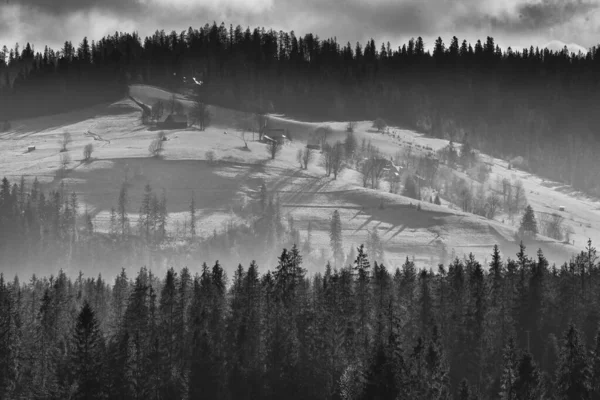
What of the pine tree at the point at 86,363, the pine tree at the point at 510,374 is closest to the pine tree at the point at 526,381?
the pine tree at the point at 510,374

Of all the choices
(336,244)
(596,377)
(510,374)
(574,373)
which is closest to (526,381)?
(510,374)

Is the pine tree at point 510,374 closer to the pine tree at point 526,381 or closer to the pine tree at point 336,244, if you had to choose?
the pine tree at point 526,381

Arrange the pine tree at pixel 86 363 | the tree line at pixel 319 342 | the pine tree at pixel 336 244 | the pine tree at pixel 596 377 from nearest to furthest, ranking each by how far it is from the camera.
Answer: the pine tree at pixel 596 377
the pine tree at pixel 86 363
the tree line at pixel 319 342
the pine tree at pixel 336 244

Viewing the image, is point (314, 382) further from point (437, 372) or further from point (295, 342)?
point (437, 372)

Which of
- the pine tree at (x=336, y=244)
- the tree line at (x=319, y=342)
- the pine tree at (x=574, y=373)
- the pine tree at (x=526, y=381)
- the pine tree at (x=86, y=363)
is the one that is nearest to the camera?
the pine tree at (x=526, y=381)

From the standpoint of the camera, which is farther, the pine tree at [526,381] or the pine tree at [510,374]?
the pine tree at [510,374]

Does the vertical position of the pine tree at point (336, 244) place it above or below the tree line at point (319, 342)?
above

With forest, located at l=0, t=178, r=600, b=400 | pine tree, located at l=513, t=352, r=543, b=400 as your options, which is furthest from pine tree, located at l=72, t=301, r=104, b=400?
pine tree, located at l=513, t=352, r=543, b=400

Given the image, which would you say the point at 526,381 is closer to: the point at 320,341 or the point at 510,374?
the point at 510,374

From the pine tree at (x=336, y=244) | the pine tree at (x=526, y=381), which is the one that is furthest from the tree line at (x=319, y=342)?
the pine tree at (x=336, y=244)

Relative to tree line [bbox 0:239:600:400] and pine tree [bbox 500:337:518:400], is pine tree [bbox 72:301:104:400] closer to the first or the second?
tree line [bbox 0:239:600:400]
